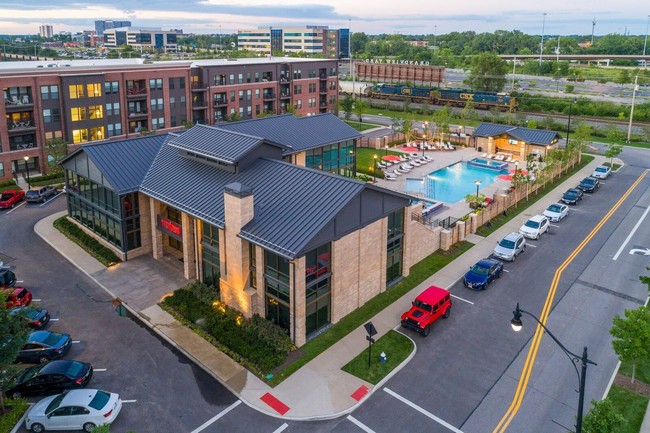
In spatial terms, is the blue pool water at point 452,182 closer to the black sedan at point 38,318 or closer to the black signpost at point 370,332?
the black signpost at point 370,332

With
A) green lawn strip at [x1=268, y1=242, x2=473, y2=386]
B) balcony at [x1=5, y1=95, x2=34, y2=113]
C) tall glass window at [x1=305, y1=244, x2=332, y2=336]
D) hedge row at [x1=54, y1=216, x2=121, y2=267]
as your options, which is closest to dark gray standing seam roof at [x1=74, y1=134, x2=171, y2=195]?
hedge row at [x1=54, y1=216, x2=121, y2=267]

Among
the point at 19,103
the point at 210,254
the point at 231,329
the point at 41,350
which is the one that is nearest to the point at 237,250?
the point at 210,254

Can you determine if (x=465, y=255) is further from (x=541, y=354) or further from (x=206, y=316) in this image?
(x=206, y=316)

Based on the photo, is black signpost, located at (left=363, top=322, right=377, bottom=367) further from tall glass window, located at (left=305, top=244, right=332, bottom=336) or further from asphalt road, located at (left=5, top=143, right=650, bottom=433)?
tall glass window, located at (left=305, top=244, right=332, bottom=336)

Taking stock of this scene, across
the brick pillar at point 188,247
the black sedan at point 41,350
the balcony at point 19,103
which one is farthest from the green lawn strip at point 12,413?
the balcony at point 19,103

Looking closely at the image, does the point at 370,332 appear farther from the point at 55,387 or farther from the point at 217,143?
the point at 217,143

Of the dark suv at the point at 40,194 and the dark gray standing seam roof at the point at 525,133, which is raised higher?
the dark gray standing seam roof at the point at 525,133
